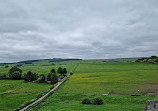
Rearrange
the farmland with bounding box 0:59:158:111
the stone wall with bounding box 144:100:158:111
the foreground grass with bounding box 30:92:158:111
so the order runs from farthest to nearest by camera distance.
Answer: the farmland with bounding box 0:59:158:111 < the foreground grass with bounding box 30:92:158:111 < the stone wall with bounding box 144:100:158:111

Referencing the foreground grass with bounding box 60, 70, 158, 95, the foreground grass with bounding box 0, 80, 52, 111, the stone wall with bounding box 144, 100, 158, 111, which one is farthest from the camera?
the foreground grass with bounding box 60, 70, 158, 95

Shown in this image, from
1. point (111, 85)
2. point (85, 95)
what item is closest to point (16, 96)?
point (85, 95)

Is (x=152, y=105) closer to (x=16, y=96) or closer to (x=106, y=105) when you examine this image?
(x=106, y=105)

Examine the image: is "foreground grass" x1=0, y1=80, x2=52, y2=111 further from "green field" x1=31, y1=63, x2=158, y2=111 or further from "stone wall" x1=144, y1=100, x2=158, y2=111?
"stone wall" x1=144, y1=100, x2=158, y2=111

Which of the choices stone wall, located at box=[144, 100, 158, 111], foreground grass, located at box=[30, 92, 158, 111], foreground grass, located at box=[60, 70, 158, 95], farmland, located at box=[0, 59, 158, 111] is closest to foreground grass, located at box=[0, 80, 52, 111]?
farmland, located at box=[0, 59, 158, 111]

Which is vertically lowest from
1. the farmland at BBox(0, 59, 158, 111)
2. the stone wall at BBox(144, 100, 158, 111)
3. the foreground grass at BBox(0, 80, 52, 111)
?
the foreground grass at BBox(0, 80, 52, 111)

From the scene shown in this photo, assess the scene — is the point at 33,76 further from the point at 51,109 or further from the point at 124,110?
the point at 124,110

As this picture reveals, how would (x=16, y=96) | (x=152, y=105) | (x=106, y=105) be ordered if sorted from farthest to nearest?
(x=16, y=96) < (x=106, y=105) < (x=152, y=105)

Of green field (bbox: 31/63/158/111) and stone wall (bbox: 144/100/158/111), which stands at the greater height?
stone wall (bbox: 144/100/158/111)

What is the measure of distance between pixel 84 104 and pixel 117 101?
8.11 metres

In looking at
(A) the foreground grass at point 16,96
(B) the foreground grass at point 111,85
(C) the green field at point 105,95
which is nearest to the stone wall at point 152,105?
(C) the green field at point 105,95

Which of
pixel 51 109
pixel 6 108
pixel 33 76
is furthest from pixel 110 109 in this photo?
pixel 33 76

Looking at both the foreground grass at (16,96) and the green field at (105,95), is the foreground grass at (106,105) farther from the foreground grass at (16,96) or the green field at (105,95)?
the foreground grass at (16,96)

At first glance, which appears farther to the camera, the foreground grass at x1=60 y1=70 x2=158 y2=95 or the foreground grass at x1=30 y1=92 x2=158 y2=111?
the foreground grass at x1=60 y1=70 x2=158 y2=95
